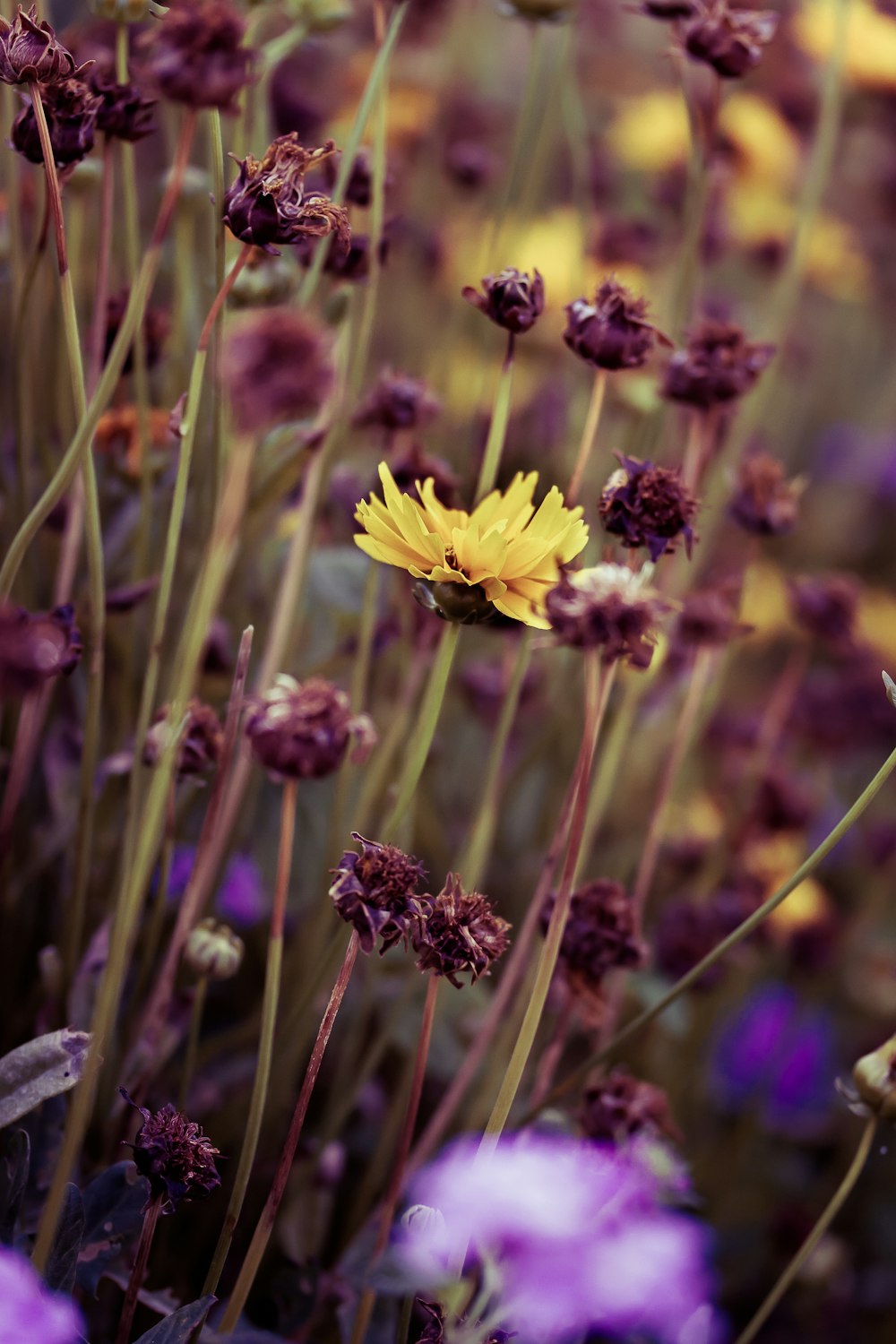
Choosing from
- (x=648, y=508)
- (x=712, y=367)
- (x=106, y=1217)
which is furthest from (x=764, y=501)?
(x=106, y=1217)

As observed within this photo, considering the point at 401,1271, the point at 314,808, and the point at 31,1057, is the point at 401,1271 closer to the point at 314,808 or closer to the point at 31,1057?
the point at 31,1057

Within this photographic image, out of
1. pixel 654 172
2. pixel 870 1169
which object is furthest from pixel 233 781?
pixel 654 172

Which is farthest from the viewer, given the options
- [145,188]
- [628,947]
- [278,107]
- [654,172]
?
[654,172]

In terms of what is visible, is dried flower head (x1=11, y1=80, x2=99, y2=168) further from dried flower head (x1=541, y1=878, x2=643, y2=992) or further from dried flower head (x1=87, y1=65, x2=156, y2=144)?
dried flower head (x1=541, y1=878, x2=643, y2=992)

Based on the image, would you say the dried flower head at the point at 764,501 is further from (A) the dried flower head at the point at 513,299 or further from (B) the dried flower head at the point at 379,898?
(B) the dried flower head at the point at 379,898

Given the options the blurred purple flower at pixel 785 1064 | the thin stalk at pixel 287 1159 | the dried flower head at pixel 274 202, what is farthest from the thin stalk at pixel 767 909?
the blurred purple flower at pixel 785 1064

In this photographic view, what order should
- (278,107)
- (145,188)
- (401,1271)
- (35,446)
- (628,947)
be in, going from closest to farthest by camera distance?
1. (401,1271)
2. (628,947)
3. (35,446)
4. (278,107)
5. (145,188)

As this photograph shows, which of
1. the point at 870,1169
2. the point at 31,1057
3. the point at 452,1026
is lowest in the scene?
the point at 870,1169
